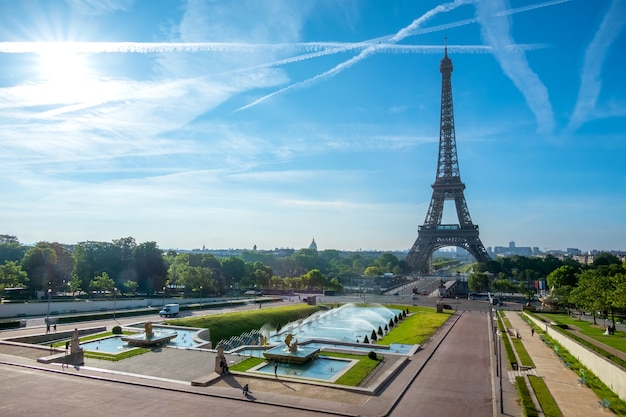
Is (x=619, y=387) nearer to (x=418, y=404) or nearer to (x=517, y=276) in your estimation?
(x=418, y=404)

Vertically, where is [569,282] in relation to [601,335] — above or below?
above

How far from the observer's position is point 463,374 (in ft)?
86.3

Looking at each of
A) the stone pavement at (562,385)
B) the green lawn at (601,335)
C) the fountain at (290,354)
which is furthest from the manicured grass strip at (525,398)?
the fountain at (290,354)

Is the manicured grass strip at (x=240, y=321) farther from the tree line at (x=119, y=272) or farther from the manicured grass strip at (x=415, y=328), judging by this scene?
the tree line at (x=119, y=272)

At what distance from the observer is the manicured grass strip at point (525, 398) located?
62.3 feet

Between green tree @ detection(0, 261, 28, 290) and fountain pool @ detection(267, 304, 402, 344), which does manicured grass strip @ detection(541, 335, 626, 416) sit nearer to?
fountain pool @ detection(267, 304, 402, 344)

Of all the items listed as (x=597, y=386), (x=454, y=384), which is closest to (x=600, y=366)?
(x=597, y=386)

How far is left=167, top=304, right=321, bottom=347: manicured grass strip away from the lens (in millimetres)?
43094

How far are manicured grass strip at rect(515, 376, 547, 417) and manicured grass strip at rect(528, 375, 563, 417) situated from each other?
17.6 inches

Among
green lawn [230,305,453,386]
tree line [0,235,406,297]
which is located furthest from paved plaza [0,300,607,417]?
tree line [0,235,406,297]

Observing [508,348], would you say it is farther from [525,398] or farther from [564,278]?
[564,278]

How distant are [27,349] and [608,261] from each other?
15634 centimetres

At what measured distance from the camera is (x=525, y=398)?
20844 mm

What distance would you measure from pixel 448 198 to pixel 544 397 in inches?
3864
